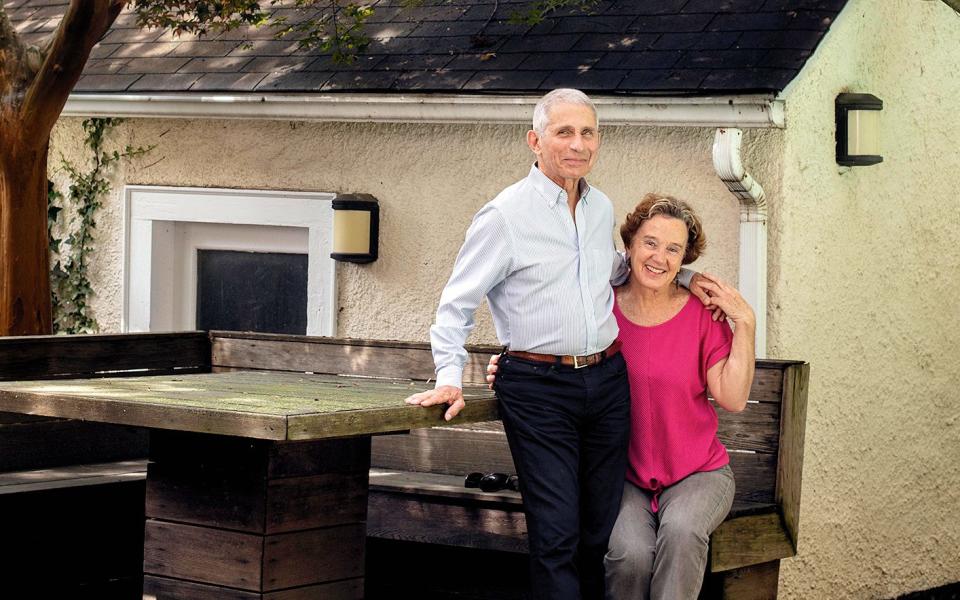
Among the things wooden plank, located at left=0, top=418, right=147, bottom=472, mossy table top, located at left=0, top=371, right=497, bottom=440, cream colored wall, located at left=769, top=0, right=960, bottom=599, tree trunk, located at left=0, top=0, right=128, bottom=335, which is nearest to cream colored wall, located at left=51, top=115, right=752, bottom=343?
cream colored wall, located at left=769, top=0, right=960, bottom=599

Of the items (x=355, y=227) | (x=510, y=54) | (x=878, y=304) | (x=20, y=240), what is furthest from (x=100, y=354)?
(x=878, y=304)

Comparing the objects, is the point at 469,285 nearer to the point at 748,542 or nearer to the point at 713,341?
the point at 713,341

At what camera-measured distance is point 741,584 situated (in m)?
5.55

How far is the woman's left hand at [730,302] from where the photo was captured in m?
5.12

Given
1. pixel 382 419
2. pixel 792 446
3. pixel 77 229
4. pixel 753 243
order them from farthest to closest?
pixel 77 229
pixel 753 243
pixel 792 446
pixel 382 419

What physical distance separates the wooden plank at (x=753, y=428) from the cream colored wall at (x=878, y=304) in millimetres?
1314

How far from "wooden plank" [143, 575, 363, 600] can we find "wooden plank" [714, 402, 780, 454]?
152 centimetres

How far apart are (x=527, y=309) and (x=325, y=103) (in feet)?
10.8

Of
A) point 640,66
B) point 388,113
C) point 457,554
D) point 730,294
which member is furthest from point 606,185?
point 730,294

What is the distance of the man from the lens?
194 inches

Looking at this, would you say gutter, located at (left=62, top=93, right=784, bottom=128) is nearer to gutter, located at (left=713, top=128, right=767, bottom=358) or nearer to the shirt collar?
gutter, located at (left=713, top=128, right=767, bottom=358)

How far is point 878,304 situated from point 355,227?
261 centimetres

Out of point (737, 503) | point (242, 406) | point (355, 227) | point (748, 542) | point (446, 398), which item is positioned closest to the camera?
point (242, 406)

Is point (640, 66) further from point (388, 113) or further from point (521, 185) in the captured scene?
point (521, 185)
